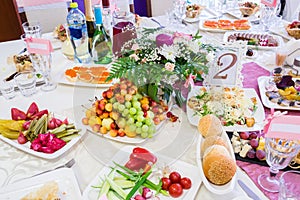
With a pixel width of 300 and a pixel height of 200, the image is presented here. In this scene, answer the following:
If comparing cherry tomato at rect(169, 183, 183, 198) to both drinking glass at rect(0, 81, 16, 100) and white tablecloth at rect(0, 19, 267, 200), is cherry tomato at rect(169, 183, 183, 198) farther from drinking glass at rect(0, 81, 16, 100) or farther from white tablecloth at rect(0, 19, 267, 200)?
drinking glass at rect(0, 81, 16, 100)

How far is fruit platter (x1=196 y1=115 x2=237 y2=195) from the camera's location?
0.75 meters

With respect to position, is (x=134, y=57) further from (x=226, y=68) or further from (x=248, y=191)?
(x=248, y=191)

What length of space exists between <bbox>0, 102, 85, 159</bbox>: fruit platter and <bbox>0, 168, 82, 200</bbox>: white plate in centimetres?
8

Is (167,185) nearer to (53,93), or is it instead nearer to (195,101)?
(195,101)

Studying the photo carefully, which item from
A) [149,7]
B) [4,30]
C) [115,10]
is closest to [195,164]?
[115,10]

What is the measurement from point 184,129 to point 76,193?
0.43m

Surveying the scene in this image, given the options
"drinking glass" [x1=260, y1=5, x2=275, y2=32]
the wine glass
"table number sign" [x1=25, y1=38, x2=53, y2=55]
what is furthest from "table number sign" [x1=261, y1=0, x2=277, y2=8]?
"table number sign" [x1=25, y1=38, x2=53, y2=55]

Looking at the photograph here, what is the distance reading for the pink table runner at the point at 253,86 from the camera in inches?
32.4

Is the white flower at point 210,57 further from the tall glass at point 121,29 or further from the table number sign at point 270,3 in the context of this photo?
the table number sign at point 270,3

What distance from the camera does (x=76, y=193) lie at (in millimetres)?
791

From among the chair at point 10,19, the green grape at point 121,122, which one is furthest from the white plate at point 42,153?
the chair at point 10,19

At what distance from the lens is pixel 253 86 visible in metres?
1.26

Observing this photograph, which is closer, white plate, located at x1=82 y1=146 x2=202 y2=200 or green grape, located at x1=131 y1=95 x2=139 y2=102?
white plate, located at x1=82 y1=146 x2=202 y2=200

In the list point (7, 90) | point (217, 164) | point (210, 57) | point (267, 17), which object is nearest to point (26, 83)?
point (7, 90)
